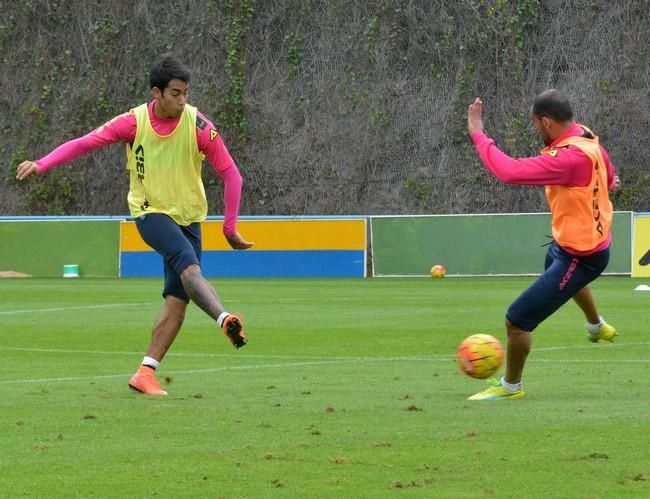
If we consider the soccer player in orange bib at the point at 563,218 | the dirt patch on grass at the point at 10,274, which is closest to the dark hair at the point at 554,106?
the soccer player in orange bib at the point at 563,218

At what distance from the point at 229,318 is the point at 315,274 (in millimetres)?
20731

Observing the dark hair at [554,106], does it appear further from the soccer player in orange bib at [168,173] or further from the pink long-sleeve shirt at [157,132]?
the soccer player in orange bib at [168,173]

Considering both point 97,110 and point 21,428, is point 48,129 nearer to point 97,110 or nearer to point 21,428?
point 97,110

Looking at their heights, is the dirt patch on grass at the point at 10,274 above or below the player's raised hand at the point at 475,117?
below

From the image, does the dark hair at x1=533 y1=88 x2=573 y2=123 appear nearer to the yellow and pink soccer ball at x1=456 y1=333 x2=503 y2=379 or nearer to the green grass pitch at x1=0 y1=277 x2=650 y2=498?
the yellow and pink soccer ball at x1=456 y1=333 x2=503 y2=379

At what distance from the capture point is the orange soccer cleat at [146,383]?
10.2 metres

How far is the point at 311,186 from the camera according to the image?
118ft

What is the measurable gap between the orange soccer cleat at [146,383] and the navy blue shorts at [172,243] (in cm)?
57

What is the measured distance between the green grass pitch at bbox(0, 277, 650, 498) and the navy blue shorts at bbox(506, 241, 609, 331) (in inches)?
20.8

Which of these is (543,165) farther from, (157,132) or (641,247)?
(641,247)

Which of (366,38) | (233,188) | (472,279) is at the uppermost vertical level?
(366,38)

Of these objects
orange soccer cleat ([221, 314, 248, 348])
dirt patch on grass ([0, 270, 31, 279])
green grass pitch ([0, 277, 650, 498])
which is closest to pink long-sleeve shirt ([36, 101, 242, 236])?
Result: orange soccer cleat ([221, 314, 248, 348])

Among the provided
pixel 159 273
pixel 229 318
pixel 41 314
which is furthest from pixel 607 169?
pixel 159 273

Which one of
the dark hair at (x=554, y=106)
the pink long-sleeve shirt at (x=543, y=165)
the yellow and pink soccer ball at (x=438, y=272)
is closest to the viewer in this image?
the pink long-sleeve shirt at (x=543, y=165)
